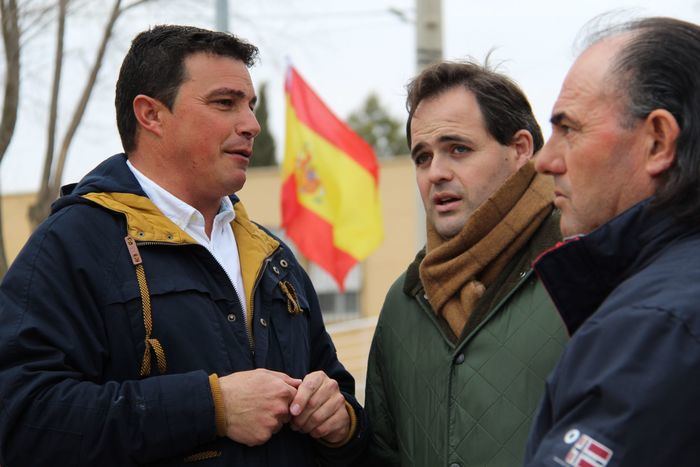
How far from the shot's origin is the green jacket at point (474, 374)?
Result: 9.16ft

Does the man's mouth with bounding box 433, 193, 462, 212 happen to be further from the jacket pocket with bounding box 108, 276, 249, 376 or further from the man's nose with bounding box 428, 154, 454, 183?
the jacket pocket with bounding box 108, 276, 249, 376

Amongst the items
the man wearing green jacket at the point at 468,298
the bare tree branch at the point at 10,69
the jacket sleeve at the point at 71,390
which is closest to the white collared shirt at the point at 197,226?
the jacket sleeve at the point at 71,390

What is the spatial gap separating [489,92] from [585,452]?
1780mm

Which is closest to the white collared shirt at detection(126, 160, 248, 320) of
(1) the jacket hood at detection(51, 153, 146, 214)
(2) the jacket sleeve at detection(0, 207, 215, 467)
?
(1) the jacket hood at detection(51, 153, 146, 214)

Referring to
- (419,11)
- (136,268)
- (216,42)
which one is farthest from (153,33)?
(419,11)

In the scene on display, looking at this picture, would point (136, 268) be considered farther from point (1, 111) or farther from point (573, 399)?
point (1, 111)

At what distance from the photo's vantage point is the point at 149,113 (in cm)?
316

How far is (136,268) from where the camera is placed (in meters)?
2.81

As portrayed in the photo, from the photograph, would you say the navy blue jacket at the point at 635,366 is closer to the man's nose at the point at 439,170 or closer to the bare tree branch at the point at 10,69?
the man's nose at the point at 439,170

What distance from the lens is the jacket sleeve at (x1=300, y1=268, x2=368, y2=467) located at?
123 inches

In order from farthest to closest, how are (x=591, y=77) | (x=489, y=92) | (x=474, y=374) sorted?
(x=489, y=92) → (x=474, y=374) → (x=591, y=77)

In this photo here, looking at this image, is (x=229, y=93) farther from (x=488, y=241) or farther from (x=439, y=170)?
(x=488, y=241)

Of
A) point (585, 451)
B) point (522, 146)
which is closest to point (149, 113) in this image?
point (522, 146)

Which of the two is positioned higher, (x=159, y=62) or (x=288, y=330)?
(x=159, y=62)
